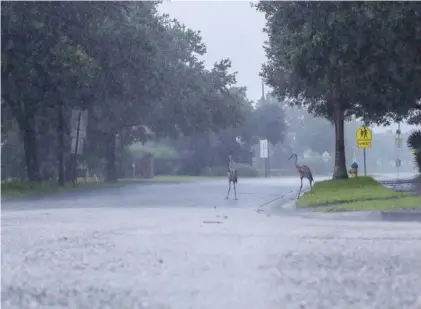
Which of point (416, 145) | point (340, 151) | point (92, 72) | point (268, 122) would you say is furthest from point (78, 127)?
point (268, 122)

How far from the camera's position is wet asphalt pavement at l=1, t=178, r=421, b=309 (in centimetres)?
809

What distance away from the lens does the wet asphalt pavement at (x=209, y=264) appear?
26.5 ft

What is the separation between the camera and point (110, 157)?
66.5m

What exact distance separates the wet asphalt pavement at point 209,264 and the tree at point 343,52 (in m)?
11.8

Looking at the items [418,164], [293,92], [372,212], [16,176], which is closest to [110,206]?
[372,212]

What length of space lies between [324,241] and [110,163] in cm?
5308

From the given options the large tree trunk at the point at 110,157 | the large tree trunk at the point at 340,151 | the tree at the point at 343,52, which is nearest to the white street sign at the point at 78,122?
the tree at the point at 343,52

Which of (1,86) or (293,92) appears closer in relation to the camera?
(1,86)

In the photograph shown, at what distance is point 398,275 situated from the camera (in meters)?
9.72

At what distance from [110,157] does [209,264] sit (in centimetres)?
5628

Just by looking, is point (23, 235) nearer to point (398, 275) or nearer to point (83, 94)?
point (398, 275)

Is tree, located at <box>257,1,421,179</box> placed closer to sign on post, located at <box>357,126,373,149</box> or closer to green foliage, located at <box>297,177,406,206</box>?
sign on post, located at <box>357,126,373,149</box>

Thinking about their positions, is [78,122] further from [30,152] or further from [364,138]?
[364,138]

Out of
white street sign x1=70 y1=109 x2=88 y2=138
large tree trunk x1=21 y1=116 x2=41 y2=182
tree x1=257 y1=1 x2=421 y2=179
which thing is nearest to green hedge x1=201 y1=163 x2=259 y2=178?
white street sign x1=70 y1=109 x2=88 y2=138
